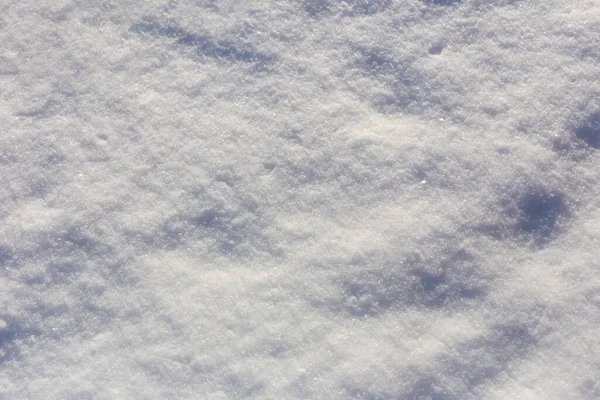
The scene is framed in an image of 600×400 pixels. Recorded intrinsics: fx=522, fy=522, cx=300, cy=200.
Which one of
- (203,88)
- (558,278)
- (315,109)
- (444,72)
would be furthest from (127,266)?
(558,278)

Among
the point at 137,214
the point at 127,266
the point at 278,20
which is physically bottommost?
the point at 127,266

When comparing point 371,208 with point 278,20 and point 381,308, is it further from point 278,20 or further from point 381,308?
point 278,20

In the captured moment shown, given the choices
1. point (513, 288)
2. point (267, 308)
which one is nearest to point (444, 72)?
point (513, 288)

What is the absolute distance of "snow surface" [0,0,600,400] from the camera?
226cm

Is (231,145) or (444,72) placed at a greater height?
(444,72)

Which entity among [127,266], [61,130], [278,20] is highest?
[278,20]

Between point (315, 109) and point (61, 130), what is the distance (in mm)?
1219

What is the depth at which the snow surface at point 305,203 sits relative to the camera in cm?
226

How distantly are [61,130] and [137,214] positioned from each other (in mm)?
565

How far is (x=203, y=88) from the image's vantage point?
2457mm

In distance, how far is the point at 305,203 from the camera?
7.72ft

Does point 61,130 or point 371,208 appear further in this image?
point 61,130

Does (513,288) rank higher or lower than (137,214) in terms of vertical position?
A: higher

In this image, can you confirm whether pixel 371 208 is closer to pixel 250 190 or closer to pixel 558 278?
pixel 250 190
